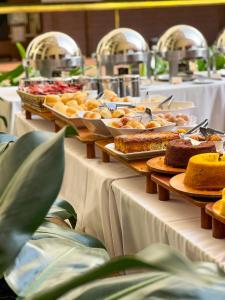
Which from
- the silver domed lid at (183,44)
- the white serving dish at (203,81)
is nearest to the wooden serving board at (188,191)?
the white serving dish at (203,81)

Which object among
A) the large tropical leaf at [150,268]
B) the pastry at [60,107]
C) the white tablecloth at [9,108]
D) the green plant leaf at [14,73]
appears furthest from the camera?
the green plant leaf at [14,73]

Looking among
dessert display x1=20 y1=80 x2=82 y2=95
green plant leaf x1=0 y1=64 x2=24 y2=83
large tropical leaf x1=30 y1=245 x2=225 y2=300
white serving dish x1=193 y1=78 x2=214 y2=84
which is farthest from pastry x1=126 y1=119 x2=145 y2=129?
green plant leaf x1=0 y1=64 x2=24 y2=83

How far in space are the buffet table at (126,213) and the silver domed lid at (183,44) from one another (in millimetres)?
1297

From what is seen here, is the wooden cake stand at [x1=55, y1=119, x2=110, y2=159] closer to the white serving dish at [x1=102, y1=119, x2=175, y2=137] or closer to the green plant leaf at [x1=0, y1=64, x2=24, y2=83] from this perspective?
the white serving dish at [x1=102, y1=119, x2=175, y2=137]

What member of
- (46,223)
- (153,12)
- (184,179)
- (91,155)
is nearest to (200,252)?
(184,179)

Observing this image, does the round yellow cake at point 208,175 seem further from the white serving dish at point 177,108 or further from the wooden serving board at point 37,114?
the wooden serving board at point 37,114

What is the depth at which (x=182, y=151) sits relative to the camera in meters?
1.15

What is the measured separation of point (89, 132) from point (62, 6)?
139 centimetres

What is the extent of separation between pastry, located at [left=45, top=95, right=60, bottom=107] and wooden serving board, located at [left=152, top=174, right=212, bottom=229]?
86 cm

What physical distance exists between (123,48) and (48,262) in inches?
80.5

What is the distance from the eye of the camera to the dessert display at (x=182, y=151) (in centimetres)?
115

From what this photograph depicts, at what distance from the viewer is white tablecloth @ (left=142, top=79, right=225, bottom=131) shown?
2.59 meters

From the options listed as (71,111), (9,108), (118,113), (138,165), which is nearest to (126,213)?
(138,165)

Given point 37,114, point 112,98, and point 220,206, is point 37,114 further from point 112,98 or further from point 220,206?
point 220,206
